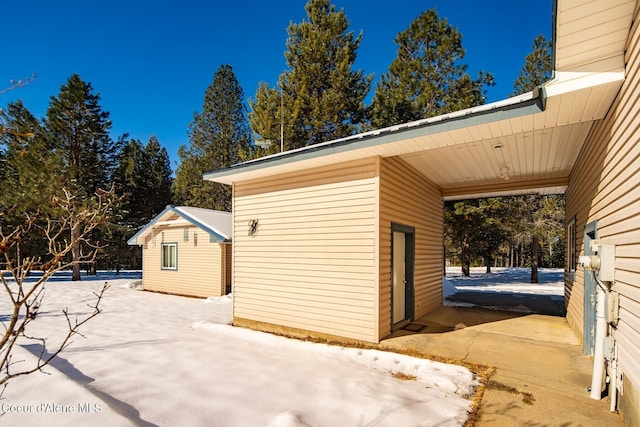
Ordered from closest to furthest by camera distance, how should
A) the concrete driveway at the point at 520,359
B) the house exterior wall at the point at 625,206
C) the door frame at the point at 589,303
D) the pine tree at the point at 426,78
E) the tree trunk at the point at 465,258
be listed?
the house exterior wall at the point at 625,206, the concrete driveway at the point at 520,359, the door frame at the point at 589,303, the pine tree at the point at 426,78, the tree trunk at the point at 465,258

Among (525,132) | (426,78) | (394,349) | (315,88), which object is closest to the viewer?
(525,132)

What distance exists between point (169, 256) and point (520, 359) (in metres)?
13.4

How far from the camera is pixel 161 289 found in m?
14.2

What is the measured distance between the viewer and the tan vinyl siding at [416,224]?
18.4 ft

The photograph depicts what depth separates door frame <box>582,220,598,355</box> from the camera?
4.46 meters

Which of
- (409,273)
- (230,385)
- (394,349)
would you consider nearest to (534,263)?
(409,273)

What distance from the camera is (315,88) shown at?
1561cm

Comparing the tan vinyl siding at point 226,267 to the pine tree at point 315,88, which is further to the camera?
the pine tree at point 315,88

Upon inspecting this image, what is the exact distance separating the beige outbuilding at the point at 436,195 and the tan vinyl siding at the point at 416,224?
0.04m

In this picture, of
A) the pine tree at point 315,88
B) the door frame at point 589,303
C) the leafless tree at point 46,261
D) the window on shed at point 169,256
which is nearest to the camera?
the leafless tree at point 46,261

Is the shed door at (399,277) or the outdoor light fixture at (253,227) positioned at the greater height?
the outdoor light fixture at (253,227)

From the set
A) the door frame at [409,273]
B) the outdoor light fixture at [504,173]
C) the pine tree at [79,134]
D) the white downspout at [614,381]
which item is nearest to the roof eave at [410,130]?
the door frame at [409,273]

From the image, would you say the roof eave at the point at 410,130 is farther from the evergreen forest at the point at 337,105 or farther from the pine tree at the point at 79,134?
the pine tree at the point at 79,134

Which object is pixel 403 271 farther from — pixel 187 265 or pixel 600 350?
pixel 187 265
